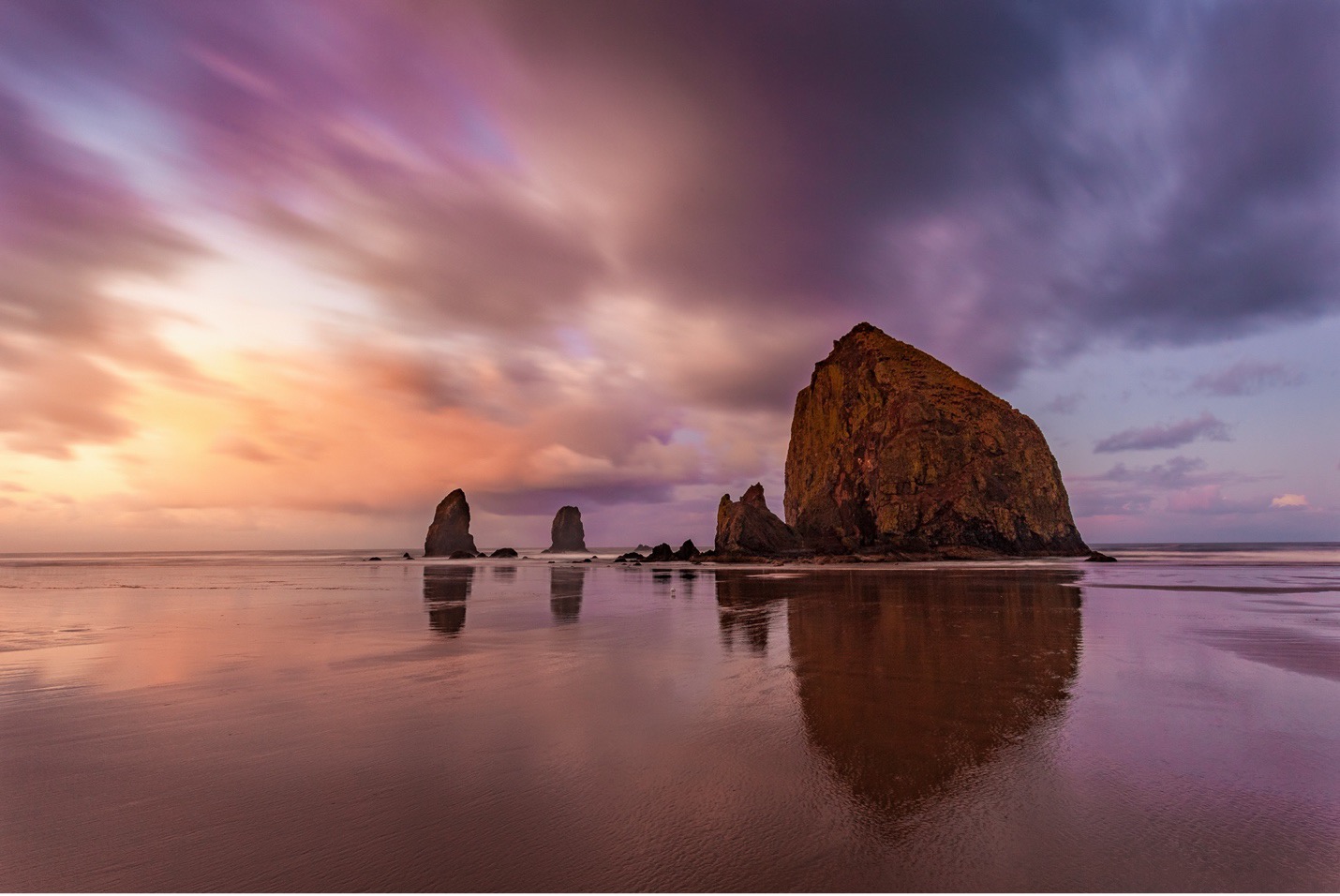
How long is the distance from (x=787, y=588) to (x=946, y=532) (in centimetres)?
5169

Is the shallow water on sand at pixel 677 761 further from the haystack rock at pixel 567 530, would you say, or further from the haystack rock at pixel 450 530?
the haystack rock at pixel 567 530

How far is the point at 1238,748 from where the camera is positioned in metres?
6.96

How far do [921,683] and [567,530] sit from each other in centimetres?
14108

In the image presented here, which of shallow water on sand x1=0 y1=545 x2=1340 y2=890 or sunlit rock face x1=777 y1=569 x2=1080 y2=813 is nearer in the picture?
shallow water on sand x1=0 y1=545 x2=1340 y2=890

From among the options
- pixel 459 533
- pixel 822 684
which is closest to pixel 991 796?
pixel 822 684

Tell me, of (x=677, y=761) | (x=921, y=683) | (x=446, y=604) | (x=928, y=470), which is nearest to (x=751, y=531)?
(x=928, y=470)

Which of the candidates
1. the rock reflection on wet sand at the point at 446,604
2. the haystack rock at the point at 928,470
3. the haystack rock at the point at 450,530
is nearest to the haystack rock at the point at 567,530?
the haystack rock at the point at 450,530

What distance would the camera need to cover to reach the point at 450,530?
118 metres

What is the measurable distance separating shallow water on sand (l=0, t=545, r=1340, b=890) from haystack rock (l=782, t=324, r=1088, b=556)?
6339cm

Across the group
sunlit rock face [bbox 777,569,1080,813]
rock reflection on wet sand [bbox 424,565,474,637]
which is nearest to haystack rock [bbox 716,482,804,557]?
rock reflection on wet sand [bbox 424,565,474,637]

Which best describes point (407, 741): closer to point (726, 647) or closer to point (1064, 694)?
point (726, 647)

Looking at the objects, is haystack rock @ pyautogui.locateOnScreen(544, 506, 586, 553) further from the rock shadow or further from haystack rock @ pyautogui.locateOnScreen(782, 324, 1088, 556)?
the rock shadow

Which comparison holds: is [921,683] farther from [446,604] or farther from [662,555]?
[662,555]

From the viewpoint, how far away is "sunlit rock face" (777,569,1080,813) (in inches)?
259
